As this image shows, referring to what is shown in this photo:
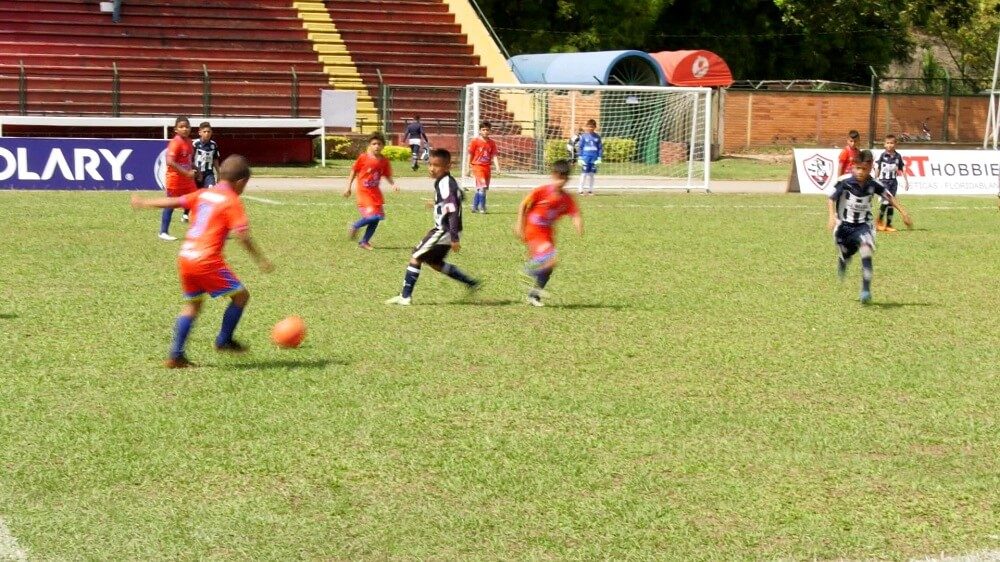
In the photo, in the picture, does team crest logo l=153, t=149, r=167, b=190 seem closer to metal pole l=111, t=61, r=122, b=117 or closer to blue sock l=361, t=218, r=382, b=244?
blue sock l=361, t=218, r=382, b=244

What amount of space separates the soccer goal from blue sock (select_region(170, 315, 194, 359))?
72.5 feet

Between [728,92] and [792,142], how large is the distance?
3.42 metres

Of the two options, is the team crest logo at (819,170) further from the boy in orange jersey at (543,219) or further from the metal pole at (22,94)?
the metal pole at (22,94)

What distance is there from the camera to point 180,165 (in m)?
18.0

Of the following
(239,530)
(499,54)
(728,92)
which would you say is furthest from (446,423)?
(728,92)

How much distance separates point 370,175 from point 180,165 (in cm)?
267

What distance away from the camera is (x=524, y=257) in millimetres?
17281

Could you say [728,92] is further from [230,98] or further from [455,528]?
[455,528]

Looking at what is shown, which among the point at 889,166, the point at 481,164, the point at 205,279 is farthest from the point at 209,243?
the point at 889,166

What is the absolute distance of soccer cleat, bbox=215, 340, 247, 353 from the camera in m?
9.88

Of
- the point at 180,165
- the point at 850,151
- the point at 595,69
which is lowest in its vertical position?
the point at 180,165

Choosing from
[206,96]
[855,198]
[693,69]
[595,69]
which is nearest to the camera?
[855,198]

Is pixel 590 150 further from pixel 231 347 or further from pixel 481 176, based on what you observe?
pixel 231 347

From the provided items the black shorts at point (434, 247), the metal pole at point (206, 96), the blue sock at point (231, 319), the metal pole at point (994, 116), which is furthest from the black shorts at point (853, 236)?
the metal pole at point (206, 96)
